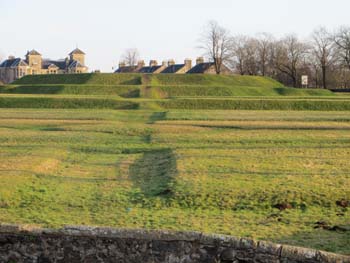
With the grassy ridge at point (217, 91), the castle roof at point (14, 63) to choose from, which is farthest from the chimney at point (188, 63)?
the grassy ridge at point (217, 91)

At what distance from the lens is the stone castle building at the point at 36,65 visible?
134 metres

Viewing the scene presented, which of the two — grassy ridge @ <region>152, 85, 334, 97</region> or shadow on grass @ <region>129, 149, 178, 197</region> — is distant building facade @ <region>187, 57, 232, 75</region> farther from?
shadow on grass @ <region>129, 149, 178, 197</region>

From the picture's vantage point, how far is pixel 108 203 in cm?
1394

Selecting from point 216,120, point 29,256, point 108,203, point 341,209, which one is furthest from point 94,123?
point 29,256

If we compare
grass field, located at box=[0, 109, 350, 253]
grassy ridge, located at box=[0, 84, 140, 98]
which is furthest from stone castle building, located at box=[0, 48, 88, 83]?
grass field, located at box=[0, 109, 350, 253]

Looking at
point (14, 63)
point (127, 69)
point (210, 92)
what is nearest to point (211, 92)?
point (210, 92)

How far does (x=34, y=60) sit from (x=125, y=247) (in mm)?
140034

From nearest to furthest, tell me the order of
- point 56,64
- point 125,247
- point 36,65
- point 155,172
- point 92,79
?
point 125,247 → point 155,172 → point 92,79 → point 36,65 → point 56,64

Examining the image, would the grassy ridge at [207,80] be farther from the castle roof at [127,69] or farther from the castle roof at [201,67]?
the castle roof at [127,69]

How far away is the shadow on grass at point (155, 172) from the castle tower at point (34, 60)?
12329 centimetres

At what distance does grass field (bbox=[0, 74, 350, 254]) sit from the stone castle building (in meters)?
103

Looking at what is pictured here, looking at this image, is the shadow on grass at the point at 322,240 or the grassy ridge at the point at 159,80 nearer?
the shadow on grass at the point at 322,240

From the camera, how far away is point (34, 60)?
464 ft

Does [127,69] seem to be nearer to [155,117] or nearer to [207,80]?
[207,80]
